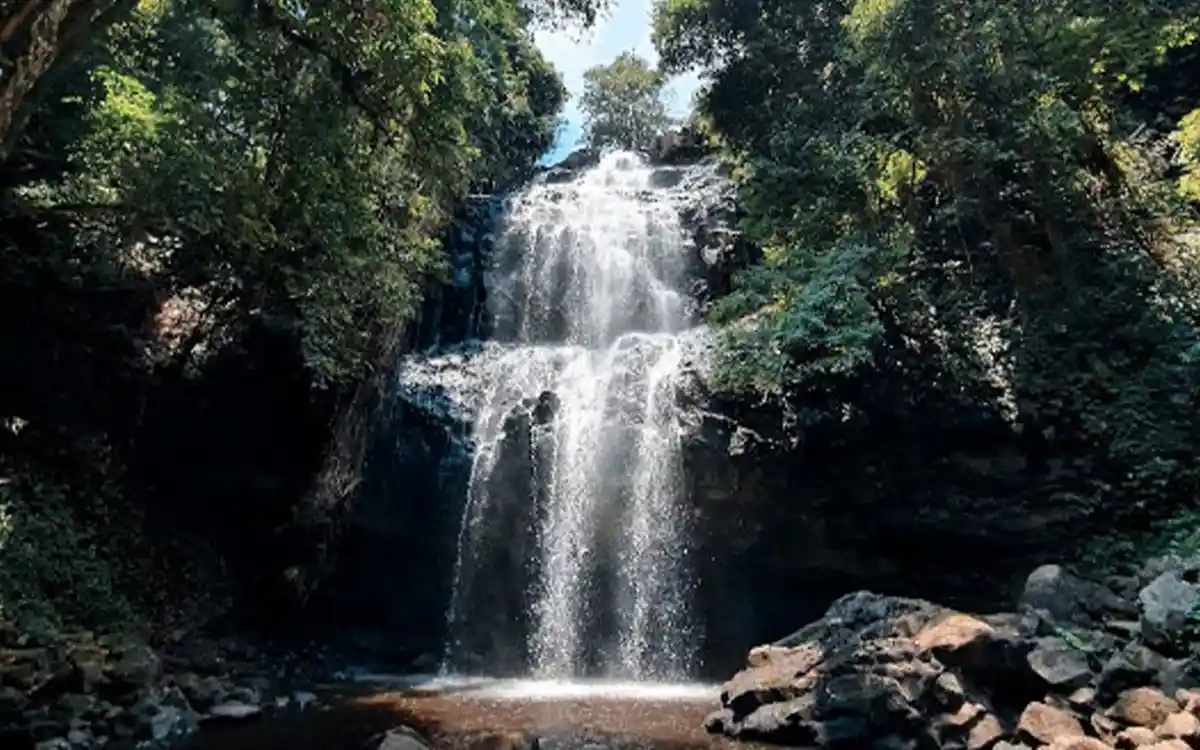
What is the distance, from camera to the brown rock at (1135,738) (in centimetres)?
735

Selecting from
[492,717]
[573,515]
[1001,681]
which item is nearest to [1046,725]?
[1001,681]

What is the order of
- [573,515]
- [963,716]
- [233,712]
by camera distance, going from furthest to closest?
[573,515]
[233,712]
[963,716]

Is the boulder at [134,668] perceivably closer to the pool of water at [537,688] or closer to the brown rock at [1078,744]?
the pool of water at [537,688]

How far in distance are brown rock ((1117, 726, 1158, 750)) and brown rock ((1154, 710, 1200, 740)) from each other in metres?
0.07

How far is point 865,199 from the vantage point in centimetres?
1561

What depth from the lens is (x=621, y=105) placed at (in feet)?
135

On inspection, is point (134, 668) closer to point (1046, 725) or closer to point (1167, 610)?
point (1046, 725)

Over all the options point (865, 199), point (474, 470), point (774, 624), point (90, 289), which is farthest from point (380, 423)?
point (865, 199)

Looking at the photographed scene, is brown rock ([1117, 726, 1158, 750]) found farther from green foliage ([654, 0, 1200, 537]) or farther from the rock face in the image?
green foliage ([654, 0, 1200, 537])

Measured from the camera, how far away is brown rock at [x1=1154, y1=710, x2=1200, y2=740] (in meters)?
7.20

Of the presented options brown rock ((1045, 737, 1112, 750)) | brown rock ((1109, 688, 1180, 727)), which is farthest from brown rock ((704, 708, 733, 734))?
brown rock ((1109, 688, 1180, 727))

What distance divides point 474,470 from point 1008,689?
9.38 metres

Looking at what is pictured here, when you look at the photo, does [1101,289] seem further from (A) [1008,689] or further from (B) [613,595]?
(B) [613,595]

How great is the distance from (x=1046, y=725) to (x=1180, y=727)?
105 cm
